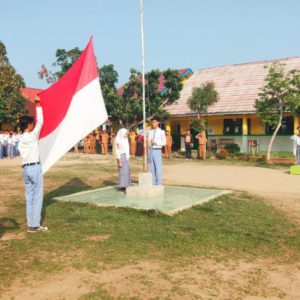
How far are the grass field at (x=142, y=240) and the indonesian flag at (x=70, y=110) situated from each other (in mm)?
1237

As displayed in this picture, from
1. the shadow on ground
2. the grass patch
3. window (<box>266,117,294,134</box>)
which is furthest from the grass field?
window (<box>266,117,294,134</box>)

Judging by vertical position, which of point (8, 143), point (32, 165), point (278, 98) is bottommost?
point (32, 165)

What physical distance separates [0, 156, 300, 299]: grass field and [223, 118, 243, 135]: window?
17112 millimetres

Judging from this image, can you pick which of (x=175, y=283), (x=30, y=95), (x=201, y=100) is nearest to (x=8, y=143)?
(x=201, y=100)

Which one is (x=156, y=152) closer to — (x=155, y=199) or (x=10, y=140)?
(x=155, y=199)

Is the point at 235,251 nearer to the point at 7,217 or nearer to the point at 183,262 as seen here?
the point at 183,262

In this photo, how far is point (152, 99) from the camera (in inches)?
953

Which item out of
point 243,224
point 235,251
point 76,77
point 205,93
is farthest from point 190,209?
point 205,93

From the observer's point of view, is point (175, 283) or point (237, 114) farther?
point (237, 114)

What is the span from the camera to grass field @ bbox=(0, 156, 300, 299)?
463 cm

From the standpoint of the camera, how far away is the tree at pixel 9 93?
28312 millimetres

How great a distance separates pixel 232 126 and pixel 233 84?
3092mm

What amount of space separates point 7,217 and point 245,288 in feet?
15.5

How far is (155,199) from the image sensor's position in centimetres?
853
